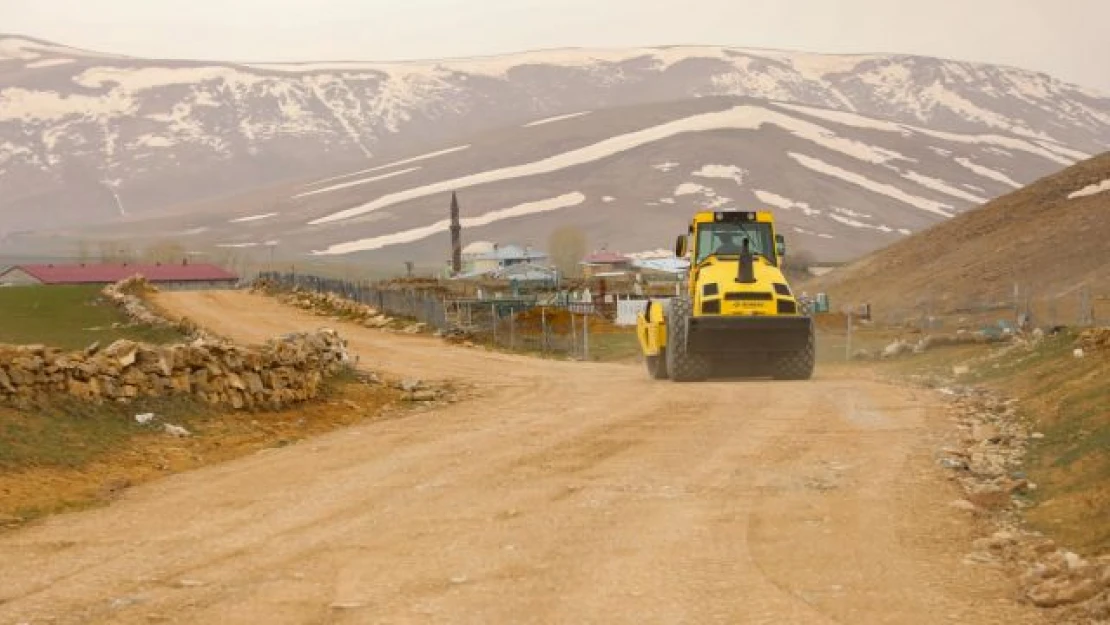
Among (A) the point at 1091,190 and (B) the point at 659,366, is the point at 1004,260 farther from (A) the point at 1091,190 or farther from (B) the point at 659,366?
(B) the point at 659,366

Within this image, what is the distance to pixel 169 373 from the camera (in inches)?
822

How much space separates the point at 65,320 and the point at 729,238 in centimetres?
3164

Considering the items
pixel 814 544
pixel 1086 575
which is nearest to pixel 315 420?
pixel 814 544

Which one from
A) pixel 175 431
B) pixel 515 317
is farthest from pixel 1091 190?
pixel 175 431

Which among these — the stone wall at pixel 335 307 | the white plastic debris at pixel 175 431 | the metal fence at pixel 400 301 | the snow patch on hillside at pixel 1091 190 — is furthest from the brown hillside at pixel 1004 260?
the white plastic debris at pixel 175 431

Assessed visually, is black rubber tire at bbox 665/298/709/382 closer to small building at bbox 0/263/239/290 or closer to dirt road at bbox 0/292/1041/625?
dirt road at bbox 0/292/1041/625

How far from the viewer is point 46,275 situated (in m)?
144

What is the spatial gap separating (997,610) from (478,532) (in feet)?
14.2

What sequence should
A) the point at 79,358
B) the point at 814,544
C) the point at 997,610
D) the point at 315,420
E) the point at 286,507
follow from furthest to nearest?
the point at 315,420 < the point at 79,358 < the point at 286,507 < the point at 814,544 < the point at 997,610

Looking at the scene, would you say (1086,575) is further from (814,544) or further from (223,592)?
(223,592)

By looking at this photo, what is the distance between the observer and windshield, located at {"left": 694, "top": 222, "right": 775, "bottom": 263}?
31.7m

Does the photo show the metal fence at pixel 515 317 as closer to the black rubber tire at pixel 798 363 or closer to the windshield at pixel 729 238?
the windshield at pixel 729 238

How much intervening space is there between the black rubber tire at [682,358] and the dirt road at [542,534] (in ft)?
32.3

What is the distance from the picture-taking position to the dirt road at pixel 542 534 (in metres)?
9.62
